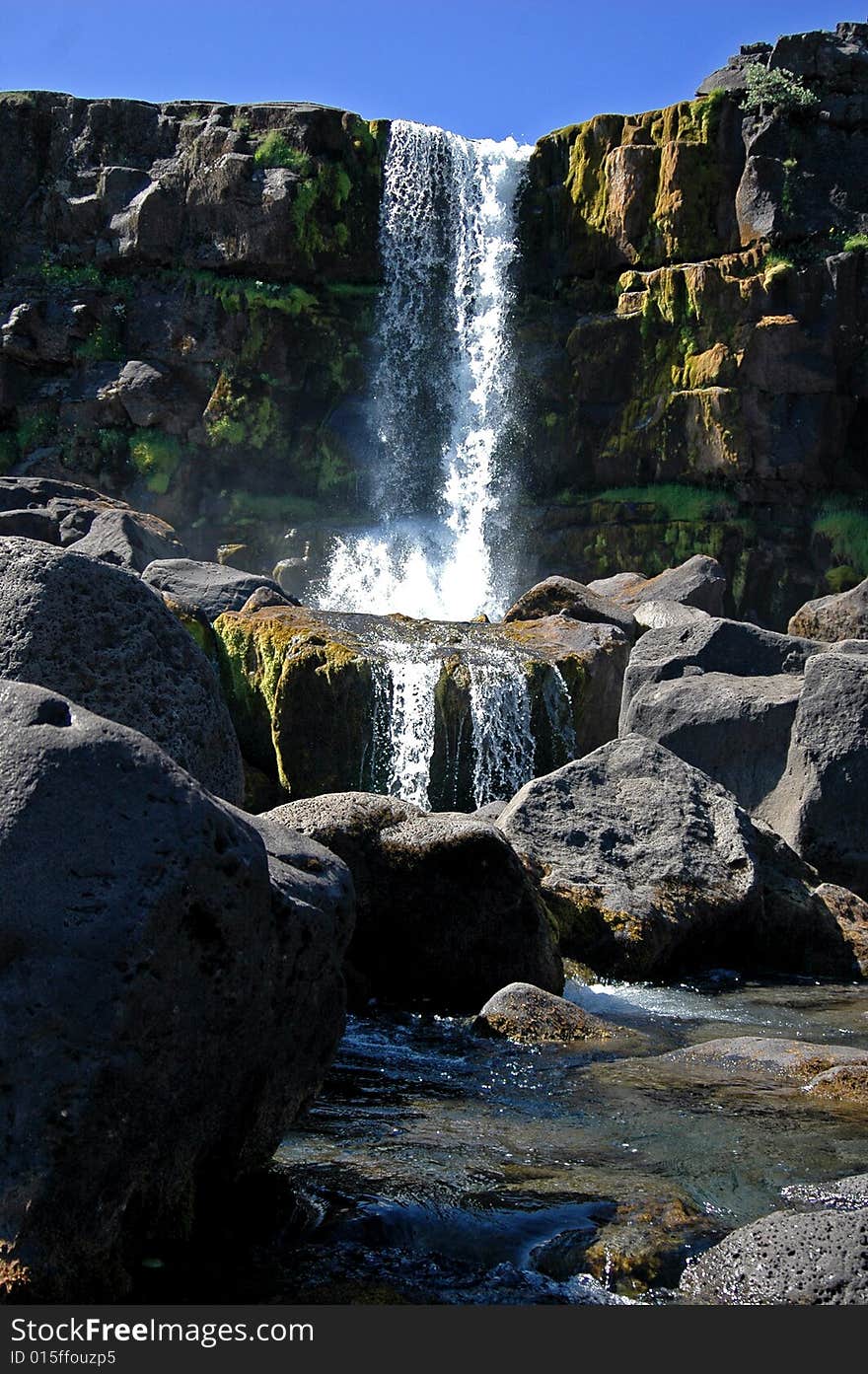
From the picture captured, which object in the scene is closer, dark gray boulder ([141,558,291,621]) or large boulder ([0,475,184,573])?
dark gray boulder ([141,558,291,621])

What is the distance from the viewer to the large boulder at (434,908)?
7.82m

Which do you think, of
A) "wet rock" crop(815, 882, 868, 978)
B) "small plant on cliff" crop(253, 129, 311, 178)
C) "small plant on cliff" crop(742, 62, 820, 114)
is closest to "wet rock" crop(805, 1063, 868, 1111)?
"wet rock" crop(815, 882, 868, 978)

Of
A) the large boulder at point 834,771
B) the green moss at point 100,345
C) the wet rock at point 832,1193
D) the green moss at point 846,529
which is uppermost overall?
the green moss at point 100,345

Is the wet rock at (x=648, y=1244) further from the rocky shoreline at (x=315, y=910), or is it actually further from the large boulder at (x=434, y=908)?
the large boulder at (x=434, y=908)

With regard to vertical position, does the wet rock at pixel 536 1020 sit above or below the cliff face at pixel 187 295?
below

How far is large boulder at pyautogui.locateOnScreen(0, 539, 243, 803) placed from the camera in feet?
17.3

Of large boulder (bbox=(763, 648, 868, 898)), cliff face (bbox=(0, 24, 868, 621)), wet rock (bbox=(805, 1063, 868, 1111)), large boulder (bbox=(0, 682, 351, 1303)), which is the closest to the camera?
large boulder (bbox=(0, 682, 351, 1303))

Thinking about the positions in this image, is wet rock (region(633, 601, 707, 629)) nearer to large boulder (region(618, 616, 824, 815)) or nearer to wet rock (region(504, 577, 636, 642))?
wet rock (region(504, 577, 636, 642))

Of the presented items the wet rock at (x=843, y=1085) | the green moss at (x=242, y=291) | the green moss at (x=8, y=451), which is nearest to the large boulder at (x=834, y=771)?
the wet rock at (x=843, y=1085)

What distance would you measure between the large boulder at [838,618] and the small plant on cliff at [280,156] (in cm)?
1756

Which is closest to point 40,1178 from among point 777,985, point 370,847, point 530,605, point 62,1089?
point 62,1089

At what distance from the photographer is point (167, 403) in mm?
30078

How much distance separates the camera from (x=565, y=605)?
1831cm

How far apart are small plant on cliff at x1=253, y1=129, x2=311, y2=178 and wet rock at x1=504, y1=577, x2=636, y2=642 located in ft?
49.4
